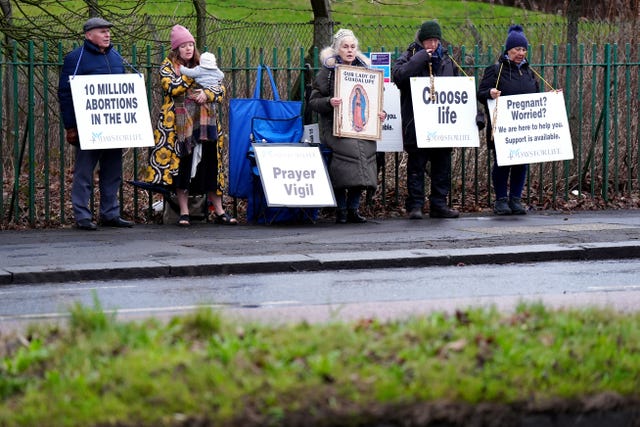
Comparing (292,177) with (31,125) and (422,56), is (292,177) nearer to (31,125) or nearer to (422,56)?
(422,56)

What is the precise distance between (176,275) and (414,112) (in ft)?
16.1

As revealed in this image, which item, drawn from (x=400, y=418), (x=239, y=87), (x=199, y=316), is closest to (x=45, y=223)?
(x=239, y=87)

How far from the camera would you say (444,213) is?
48.3 feet

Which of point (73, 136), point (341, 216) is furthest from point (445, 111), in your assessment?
point (73, 136)

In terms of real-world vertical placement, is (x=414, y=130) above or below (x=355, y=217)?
above

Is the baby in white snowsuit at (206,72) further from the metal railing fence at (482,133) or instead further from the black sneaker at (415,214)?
the black sneaker at (415,214)

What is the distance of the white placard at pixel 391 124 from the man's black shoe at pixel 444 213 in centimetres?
84

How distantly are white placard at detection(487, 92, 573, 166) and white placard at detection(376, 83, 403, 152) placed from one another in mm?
1109

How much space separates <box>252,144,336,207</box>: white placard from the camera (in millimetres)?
13648

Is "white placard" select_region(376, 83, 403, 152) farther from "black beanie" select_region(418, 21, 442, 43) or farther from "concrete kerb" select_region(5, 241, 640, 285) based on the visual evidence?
"concrete kerb" select_region(5, 241, 640, 285)

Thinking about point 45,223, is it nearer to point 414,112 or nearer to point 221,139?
point 221,139

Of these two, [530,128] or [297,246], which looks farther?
[530,128]

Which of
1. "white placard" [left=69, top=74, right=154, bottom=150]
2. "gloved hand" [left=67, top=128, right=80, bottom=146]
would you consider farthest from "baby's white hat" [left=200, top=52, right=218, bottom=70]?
"gloved hand" [left=67, top=128, right=80, bottom=146]

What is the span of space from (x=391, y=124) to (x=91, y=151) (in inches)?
141
